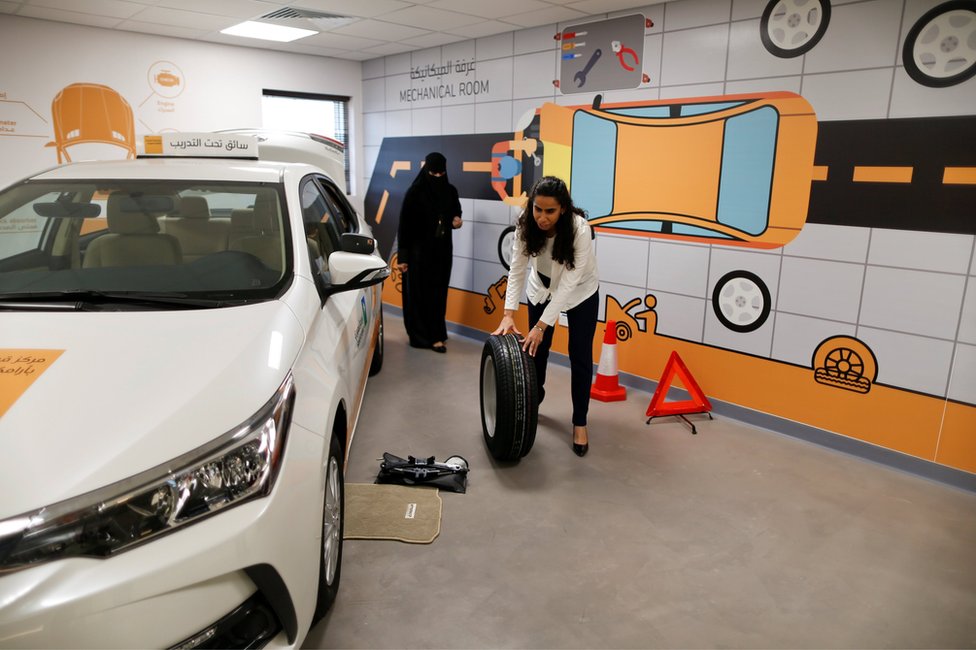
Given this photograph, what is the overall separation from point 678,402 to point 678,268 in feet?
2.98

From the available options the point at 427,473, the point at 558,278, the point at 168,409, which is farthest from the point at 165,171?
the point at 558,278

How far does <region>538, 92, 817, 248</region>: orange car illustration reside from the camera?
12.5ft

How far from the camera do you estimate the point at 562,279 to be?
3.34 m

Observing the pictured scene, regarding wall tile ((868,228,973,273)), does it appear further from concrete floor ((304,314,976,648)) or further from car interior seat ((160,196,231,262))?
car interior seat ((160,196,231,262))

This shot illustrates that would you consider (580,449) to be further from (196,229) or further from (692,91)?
(692,91)

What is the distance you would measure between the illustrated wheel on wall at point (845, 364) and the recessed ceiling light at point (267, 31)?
4603 mm

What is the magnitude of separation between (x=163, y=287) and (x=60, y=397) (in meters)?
0.66

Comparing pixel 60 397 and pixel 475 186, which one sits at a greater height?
pixel 475 186

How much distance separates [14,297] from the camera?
1.97 m

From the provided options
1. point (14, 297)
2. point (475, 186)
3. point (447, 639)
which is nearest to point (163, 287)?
point (14, 297)

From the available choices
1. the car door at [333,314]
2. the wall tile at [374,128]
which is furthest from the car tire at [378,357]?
the wall tile at [374,128]

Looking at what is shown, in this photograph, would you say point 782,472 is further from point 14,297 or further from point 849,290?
point 14,297

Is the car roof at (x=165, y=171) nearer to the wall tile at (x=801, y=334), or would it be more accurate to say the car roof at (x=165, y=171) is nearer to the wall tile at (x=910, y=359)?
the wall tile at (x=801, y=334)

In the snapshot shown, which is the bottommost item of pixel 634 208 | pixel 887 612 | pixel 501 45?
pixel 887 612
